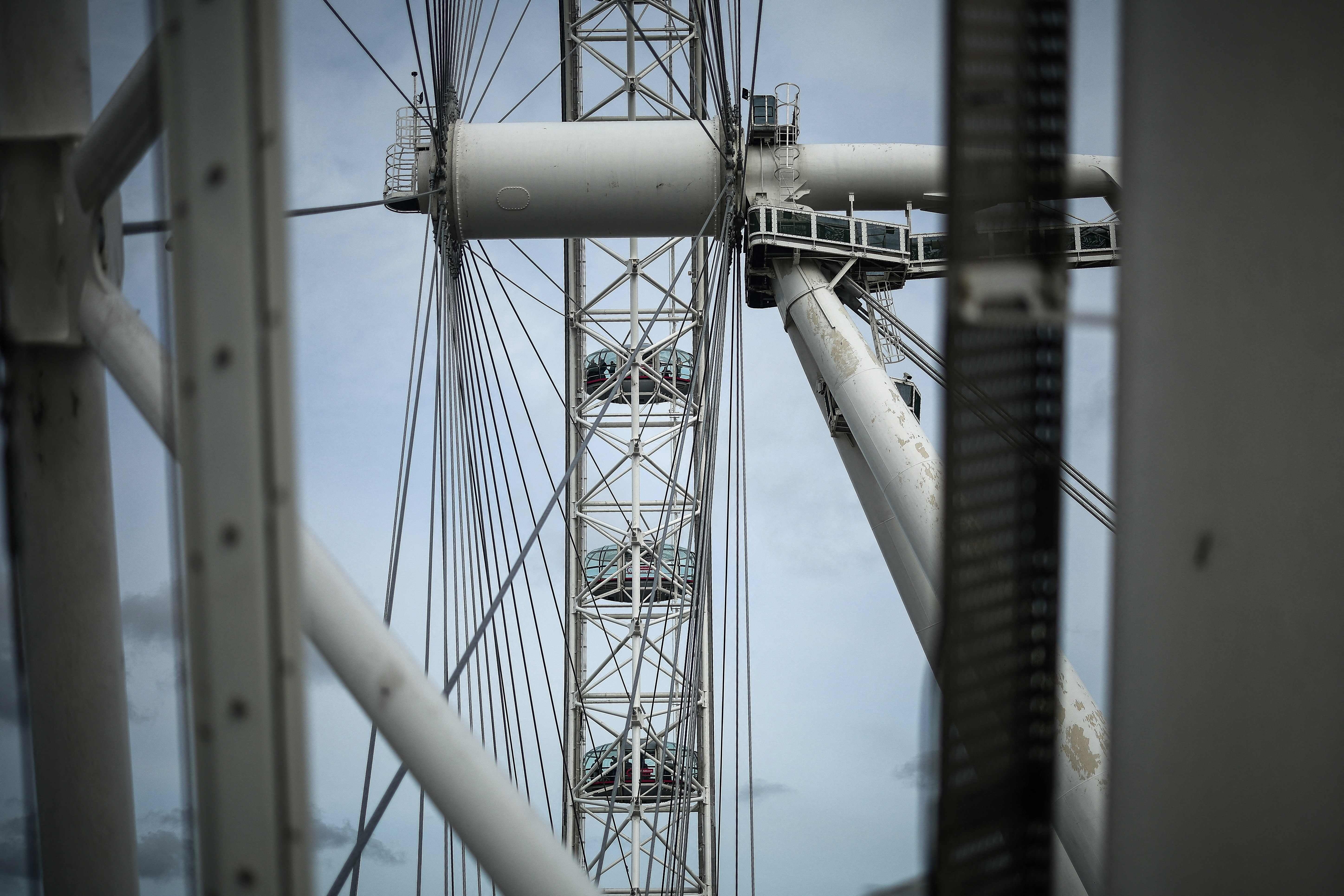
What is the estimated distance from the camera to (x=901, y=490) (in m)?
8.65

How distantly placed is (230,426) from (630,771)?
2211 centimetres

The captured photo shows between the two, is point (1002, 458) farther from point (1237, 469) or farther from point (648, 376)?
point (648, 376)

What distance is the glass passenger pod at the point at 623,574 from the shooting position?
23438 mm

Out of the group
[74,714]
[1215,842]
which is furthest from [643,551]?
[1215,842]

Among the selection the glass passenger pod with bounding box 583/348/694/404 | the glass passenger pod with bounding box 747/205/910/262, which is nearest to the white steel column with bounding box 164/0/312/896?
the glass passenger pod with bounding box 747/205/910/262

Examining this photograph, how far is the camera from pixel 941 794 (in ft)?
7.82

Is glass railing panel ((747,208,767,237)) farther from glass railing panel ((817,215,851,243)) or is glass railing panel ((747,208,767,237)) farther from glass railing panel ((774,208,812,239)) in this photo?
glass railing panel ((817,215,851,243))

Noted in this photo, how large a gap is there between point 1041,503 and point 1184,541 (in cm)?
40

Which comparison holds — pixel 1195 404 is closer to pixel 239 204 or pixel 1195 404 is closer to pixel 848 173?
pixel 239 204

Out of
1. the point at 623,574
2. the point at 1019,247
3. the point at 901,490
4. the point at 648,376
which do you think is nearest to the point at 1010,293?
the point at 1019,247

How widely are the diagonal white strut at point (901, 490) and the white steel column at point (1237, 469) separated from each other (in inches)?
97.8

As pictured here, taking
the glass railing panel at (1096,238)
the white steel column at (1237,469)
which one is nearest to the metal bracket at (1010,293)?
the white steel column at (1237,469)

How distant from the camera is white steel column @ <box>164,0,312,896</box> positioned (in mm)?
2207

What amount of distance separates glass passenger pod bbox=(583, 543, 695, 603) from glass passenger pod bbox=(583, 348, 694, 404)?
346 centimetres
